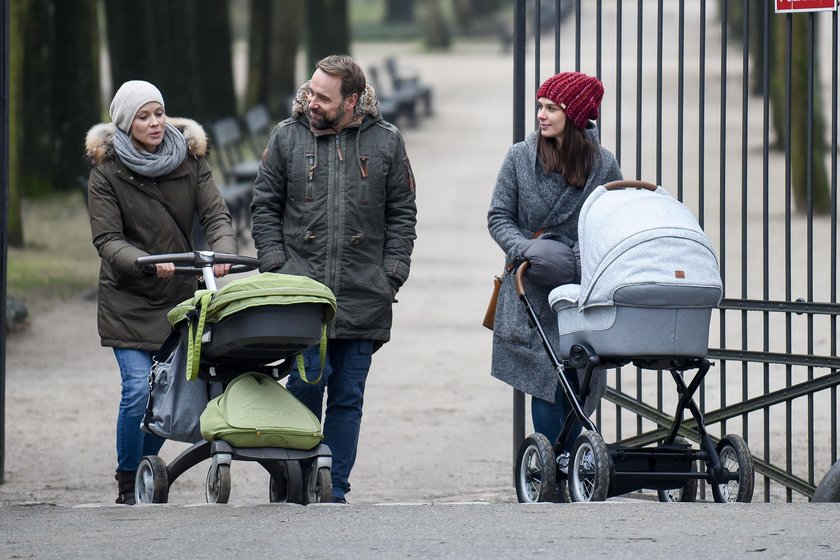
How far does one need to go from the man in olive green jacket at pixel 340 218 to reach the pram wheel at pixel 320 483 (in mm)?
416

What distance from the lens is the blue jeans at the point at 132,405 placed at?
6.42 metres

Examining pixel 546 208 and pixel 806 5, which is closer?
pixel 546 208

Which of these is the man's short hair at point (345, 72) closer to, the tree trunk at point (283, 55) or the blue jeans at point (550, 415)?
the blue jeans at point (550, 415)

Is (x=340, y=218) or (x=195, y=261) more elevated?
(x=340, y=218)

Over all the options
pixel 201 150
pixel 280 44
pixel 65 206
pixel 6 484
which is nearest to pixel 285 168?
pixel 201 150

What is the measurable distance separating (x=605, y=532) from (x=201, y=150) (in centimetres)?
248

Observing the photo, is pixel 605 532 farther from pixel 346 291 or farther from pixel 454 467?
pixel 454 467

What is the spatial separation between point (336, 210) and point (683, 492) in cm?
178

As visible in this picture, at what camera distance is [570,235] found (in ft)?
21.3

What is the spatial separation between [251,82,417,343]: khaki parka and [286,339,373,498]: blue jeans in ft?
0.36

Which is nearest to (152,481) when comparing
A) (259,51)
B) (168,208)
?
(168,208)

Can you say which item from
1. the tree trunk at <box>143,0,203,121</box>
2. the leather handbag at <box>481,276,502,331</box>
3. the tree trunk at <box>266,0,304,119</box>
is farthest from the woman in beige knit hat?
the tree trunk at <box>266,0,304,119</box>

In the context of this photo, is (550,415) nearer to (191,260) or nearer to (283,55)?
(191,260)

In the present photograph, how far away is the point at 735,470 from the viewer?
5.99 m
